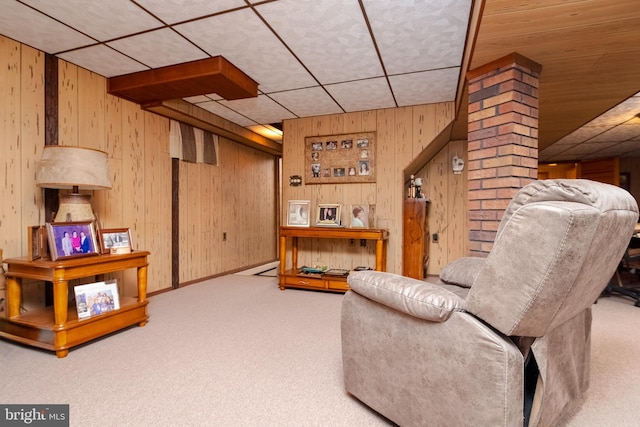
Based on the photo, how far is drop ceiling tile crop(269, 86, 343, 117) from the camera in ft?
11.6

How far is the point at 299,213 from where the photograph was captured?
4238 millimetres

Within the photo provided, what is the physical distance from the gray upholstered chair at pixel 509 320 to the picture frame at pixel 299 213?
282 cm

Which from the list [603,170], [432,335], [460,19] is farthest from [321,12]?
[603,170]

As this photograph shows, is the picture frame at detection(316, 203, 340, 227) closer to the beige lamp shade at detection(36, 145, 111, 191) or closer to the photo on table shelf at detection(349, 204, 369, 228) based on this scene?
the photo on table shelf at detection(349, 204, 369, 228)

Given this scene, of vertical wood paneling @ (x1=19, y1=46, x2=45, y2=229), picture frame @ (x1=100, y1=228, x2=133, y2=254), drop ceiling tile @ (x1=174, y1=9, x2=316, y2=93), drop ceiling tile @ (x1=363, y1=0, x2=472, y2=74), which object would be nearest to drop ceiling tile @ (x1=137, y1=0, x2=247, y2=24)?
drop ceiling tile @ (x1=174, y1=9, x2=316, y2=93)

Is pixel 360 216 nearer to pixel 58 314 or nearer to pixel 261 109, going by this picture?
pixel 261 109

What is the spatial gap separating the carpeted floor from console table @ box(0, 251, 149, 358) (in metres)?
0.09

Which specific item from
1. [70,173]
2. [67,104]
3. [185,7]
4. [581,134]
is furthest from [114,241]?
[581,134]

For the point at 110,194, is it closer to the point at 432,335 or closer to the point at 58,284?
the point at 58,284

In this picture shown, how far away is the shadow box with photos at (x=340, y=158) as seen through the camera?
13.6 ft

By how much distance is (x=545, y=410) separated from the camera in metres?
1.16

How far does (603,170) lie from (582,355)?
7337 mm

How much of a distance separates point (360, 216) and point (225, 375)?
2.58m

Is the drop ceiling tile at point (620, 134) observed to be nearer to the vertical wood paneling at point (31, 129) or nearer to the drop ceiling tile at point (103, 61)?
the drop ceiling tile at point (103, 61)
